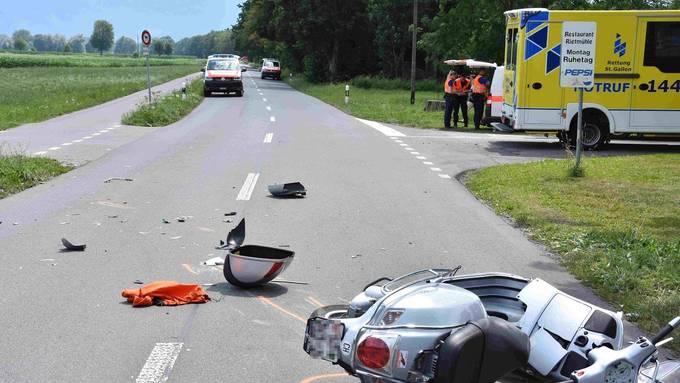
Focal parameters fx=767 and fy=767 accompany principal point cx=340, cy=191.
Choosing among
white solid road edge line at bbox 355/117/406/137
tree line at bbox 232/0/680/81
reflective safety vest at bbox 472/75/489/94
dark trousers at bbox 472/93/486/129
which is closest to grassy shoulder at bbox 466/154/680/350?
white solid road edge line at bbox 355/117/406/137

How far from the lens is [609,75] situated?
18.7 meters

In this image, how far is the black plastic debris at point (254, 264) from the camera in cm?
639

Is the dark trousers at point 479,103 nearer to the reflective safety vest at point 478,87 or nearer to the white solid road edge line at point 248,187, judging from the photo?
the reflective safety vest at point 478,87

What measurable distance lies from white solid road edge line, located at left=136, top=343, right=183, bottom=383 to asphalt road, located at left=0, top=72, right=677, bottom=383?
0.01 meters

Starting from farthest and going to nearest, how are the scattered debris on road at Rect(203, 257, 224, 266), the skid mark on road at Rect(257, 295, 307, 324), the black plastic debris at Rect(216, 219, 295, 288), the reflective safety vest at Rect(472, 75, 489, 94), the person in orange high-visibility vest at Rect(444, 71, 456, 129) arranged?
the person in orange high-visibility vest at Rect(444, 71, 456, 129)
the reflective safety vest at Rect(472, 75, 489, 94)
the scattered debris on road at Rect(203, 257, 224, 266)
the black plastic debris at Rect(216, 219, 295, 288)
the skid mark on road at Rect(257, 295, 307, 324)

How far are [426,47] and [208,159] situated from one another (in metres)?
29.5

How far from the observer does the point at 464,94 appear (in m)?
24.6

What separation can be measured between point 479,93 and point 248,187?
13209 mm

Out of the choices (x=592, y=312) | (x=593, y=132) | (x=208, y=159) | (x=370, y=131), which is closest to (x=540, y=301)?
(x=592, y=312)

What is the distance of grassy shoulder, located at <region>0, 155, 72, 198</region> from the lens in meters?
12.4

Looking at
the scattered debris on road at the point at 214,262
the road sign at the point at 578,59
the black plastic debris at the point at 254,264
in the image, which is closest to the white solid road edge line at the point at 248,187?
the scattered debris on road at the point at 214,262

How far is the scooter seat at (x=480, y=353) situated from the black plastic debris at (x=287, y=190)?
27.6ft

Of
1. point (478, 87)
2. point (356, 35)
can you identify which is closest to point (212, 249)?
point (478, 87)

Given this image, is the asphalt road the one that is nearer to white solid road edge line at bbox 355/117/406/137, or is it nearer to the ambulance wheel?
the ambulance wheel
